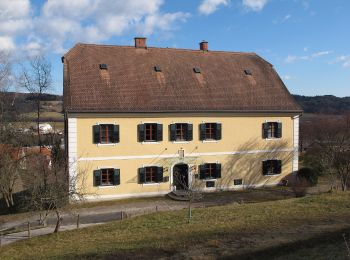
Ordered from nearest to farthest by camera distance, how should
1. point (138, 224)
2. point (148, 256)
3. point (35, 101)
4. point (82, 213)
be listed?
1. point (148, 256)
2. point (138, 224)
3. point (82, 213)
4. point (35, 101)

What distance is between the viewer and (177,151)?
91.1 feet

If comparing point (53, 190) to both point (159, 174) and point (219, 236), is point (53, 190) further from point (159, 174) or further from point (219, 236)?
point (159, 174)

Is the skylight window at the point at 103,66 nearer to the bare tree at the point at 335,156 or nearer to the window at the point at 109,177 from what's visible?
the window at the point at 109,177

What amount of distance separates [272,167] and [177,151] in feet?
24.3

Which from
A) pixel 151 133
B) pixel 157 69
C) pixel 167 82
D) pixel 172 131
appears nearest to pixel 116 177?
pixel 151 133

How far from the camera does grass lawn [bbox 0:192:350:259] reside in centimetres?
1142

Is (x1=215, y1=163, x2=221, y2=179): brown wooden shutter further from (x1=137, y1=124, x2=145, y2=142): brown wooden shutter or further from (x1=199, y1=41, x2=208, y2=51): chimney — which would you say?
(x1=199, y1=41, x2=208, y2=51): chimney

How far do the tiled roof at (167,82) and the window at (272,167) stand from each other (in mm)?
3762

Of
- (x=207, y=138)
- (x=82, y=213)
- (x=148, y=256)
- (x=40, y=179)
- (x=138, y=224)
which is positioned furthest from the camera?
(x=207, y=138)

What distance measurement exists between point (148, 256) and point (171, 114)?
16346 millimetres

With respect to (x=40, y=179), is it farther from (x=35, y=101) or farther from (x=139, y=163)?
(x=35, y=101)

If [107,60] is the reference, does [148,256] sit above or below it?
below

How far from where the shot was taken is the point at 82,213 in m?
23.5

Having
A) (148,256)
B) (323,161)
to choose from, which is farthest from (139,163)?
(148,256)
